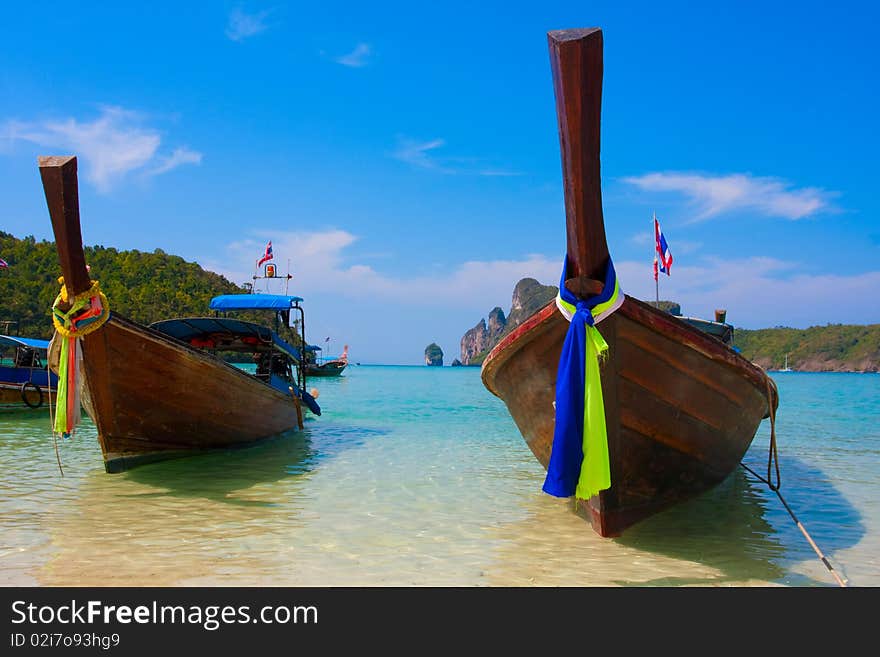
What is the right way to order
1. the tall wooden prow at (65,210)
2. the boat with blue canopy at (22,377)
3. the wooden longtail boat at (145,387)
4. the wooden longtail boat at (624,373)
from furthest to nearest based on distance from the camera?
the boat with blue canopy at (22,377) < the wooden longtail boat at (145,387) < the tall wooden prow at (65,210) < the wooden longtail boat at (624,373)

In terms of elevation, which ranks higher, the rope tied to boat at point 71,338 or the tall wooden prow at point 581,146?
the tall wooden prow at point 581,146

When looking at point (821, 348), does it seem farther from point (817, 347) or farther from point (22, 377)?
point (22, 377)

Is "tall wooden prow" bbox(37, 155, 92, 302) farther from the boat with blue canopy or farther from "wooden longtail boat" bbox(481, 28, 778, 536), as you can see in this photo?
the boat with blue canopy

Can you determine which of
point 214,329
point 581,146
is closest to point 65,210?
point 581,146

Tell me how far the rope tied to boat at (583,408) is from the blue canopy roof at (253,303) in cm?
991

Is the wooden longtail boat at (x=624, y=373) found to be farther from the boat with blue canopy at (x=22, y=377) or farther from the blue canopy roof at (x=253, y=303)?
the boat with blue canopy at (x=22, y=377)

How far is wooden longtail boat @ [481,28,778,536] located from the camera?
366cm

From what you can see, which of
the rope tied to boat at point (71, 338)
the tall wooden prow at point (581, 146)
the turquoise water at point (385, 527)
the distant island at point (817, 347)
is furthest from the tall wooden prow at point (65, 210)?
the distant island at point (817, 347)

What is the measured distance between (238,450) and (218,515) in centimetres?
422

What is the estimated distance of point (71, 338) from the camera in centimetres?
645

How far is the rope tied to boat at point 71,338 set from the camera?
628cm

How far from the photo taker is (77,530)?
5.11 m

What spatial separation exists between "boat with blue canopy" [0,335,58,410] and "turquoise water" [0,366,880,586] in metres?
7.44

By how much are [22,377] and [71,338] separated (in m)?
12.4
